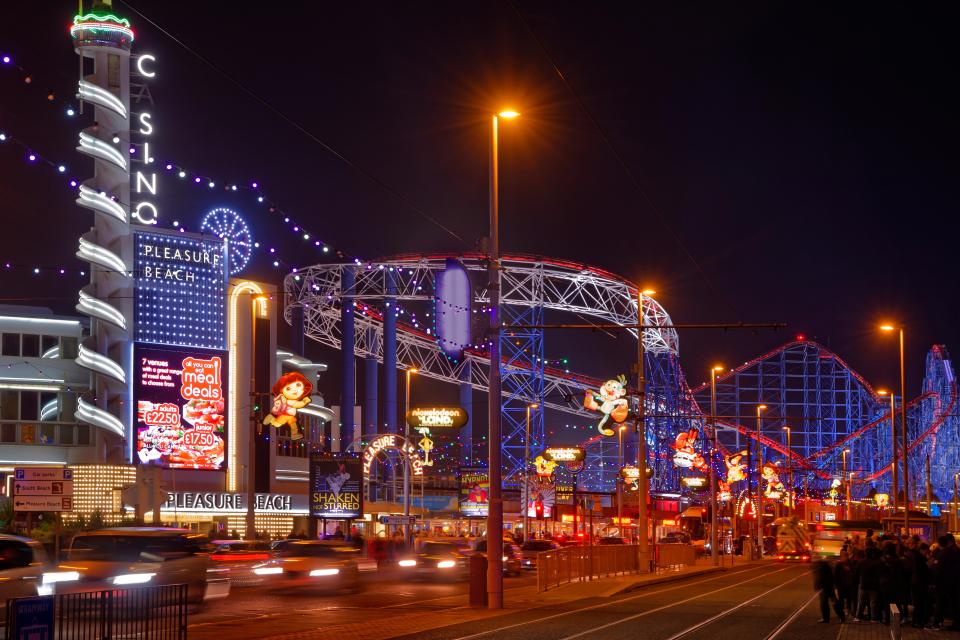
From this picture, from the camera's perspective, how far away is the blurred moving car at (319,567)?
3353 centimetres

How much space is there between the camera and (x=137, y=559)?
23.1 metres

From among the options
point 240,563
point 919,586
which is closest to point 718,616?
point 919,586

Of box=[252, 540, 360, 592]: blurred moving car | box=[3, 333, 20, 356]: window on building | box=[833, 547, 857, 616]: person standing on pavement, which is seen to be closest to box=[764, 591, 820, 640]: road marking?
box=[833, 547, 857, 616]: person standing on pavement

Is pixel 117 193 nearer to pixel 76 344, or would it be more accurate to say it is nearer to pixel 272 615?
pixel 76 344

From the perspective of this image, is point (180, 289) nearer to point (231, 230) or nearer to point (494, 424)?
point (231, 230)

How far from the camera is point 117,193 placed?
56750 mm

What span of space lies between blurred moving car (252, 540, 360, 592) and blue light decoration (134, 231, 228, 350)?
26466 mm

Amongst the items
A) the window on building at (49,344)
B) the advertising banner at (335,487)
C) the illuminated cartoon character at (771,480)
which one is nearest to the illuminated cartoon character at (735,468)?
the illuminated cartoon character at (771,480)

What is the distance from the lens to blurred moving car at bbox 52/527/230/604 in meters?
22.5

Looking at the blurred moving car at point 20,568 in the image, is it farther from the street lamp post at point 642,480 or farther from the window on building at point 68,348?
the window on building at point 68,348

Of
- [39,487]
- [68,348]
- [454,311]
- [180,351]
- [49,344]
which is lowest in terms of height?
[39,487]

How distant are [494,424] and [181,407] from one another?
113 feet

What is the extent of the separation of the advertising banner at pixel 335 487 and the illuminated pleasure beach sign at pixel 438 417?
66.9ft

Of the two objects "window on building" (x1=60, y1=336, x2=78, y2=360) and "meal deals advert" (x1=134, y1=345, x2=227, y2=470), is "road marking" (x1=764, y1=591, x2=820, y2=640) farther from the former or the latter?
"window on building" (x1=60, y1=336, x2=78, y2=360)
